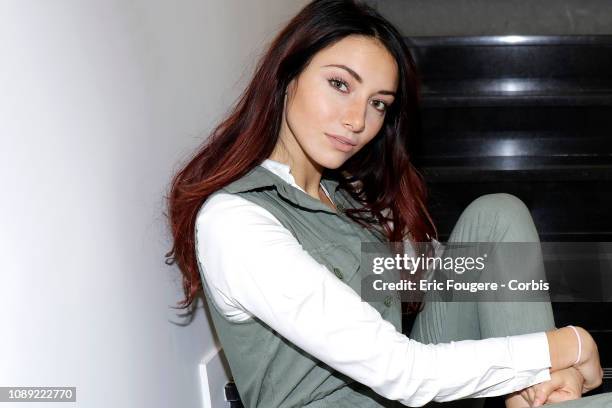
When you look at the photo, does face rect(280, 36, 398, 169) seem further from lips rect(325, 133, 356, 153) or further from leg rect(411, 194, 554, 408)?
leg rect(411, 194, 554, 408)

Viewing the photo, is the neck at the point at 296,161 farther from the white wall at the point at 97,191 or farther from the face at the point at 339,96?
the white wall at the point at 97,191

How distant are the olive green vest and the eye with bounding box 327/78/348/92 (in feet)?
0.65

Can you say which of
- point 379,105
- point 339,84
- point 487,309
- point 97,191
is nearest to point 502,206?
point 487,309

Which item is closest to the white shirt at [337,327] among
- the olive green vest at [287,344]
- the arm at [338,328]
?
the arm at [338,328]

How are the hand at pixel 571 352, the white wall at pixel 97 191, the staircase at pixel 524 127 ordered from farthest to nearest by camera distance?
the staircase at pixel 524 127 → the hand at pixel 571 352 → the white wall at pixel 97 191

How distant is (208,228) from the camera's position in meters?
1.31

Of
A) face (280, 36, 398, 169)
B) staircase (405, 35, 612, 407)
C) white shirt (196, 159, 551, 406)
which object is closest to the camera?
white shirt (196, 159, 551, 406)

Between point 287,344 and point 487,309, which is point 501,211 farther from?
point 287,344

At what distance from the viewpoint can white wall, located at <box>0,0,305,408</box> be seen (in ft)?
3.00

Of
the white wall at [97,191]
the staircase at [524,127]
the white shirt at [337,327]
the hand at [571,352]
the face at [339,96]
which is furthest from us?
the staircase at [524,127]

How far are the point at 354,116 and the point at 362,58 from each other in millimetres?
108

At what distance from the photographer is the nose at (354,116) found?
1.46 metres

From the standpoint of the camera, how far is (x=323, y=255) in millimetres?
1491

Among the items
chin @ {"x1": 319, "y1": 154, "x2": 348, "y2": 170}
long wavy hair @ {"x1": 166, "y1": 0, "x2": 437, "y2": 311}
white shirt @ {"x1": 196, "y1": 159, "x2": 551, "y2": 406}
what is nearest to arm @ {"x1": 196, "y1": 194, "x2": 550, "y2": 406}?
white shirt @ {"x1": 196, "y1": 159, "x2": 551, "y2": 406}
